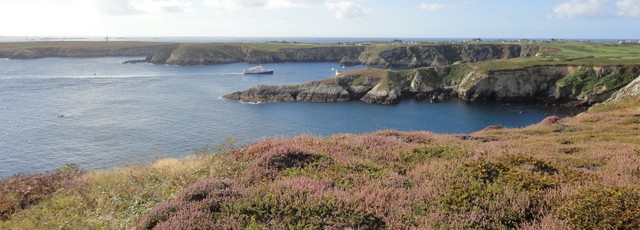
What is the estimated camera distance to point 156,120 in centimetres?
7144

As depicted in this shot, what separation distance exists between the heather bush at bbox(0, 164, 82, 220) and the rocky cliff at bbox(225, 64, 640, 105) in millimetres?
79053

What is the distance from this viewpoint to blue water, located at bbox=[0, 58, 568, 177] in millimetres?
51531

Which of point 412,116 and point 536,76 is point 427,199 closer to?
point 412,116

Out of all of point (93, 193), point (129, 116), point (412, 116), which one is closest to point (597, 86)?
point (412, 116)

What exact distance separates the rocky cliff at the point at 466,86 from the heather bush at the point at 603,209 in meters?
86.8

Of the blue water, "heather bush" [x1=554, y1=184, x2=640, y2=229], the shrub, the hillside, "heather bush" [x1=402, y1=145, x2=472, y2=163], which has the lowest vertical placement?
the blue water

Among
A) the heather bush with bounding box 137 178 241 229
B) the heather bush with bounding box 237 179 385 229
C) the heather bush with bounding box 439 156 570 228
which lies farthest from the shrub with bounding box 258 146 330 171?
the heather bush with bounding box 439 156 570 228

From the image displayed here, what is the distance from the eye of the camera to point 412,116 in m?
78.0

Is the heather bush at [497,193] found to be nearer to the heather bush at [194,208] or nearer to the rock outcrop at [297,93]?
the heather bush at [194,208]

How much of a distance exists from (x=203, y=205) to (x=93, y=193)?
602cm

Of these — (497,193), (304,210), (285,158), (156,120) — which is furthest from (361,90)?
(304,210)

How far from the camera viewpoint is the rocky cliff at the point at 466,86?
88.2 metres

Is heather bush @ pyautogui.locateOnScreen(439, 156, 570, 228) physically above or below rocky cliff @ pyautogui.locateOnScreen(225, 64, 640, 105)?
above

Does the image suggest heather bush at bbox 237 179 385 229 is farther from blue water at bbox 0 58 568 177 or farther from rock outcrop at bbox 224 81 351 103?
rock outcrop at bbox 224 81 351 103
